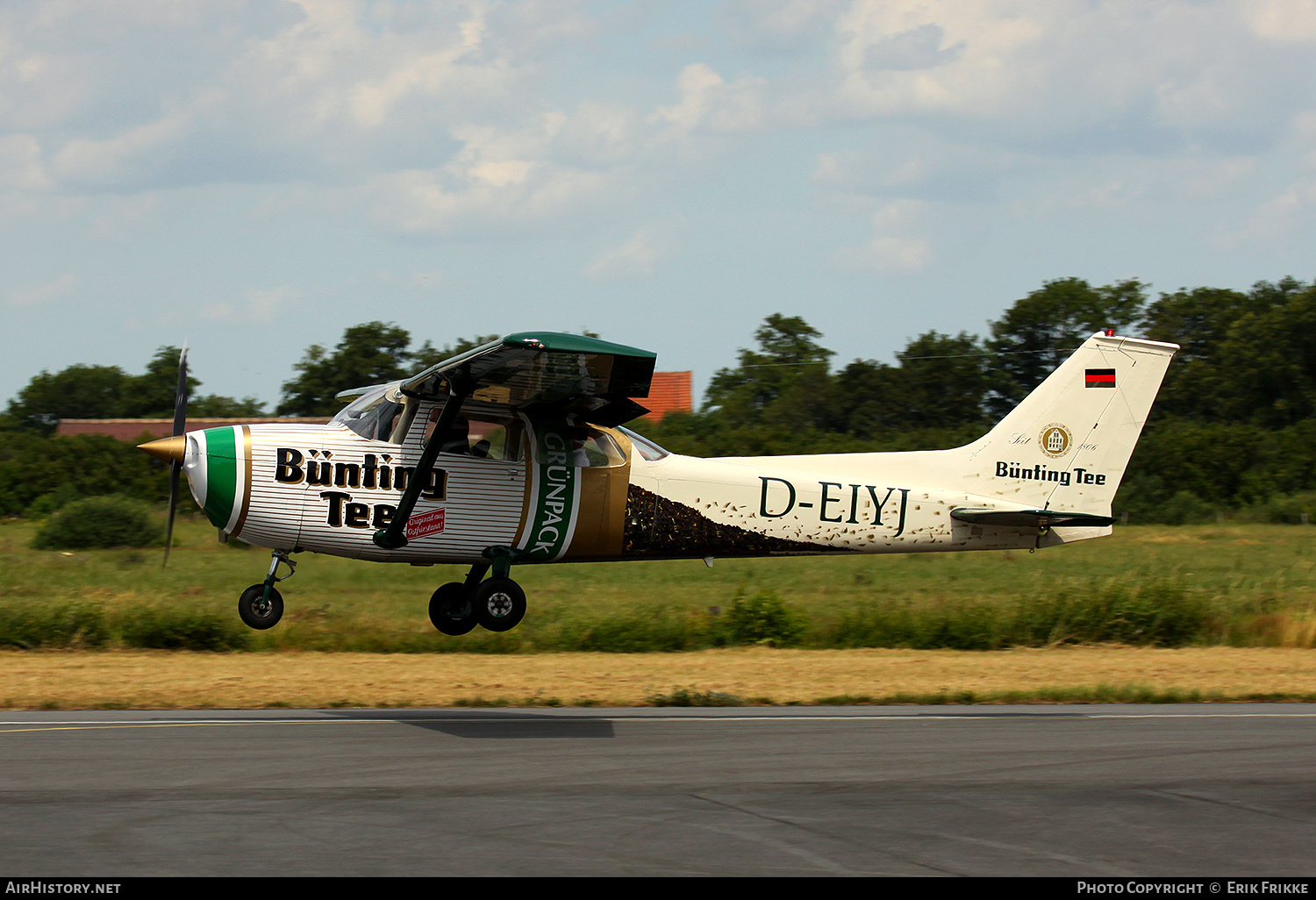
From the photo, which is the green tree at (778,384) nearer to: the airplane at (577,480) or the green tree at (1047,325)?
the green tree at (1047,325)

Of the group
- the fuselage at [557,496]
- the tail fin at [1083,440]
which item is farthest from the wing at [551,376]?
the tail fin at [1083,440]

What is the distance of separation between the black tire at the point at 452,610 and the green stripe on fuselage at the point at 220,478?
2.46 m

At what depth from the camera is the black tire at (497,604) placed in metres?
12.9

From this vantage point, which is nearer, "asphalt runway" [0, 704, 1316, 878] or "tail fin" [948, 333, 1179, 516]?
"asphalt runway" [0, 704, 1316, 878]

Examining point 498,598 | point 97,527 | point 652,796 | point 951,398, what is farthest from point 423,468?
point 951,398

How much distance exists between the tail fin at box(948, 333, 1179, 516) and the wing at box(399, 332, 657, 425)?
14.7 ft

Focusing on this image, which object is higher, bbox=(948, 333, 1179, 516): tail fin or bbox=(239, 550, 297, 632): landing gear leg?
bbox=(948, 333, 1179, 516): tail fin

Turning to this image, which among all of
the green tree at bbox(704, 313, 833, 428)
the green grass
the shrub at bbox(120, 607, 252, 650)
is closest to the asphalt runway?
the shrub at bbox(120, 607, 252, 650)

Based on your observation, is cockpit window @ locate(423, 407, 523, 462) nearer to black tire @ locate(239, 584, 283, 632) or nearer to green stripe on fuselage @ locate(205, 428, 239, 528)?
green stripe on fuselage @ locate(205, 428, 239, 528)

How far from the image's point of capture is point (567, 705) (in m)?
15.0

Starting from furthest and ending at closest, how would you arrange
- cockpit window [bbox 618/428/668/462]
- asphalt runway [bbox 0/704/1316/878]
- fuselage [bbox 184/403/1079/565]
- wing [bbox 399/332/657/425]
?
cockpit window [bbox 618/428/668/462] < fuselage [bbox 184/403/1079/565] < wing [bbox 399/332/657/425] < asphalt runway [bbox 0/704/1316/878]

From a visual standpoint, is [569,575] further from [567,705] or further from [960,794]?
[960,794]

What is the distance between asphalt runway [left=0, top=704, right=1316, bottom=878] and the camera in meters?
7.54
